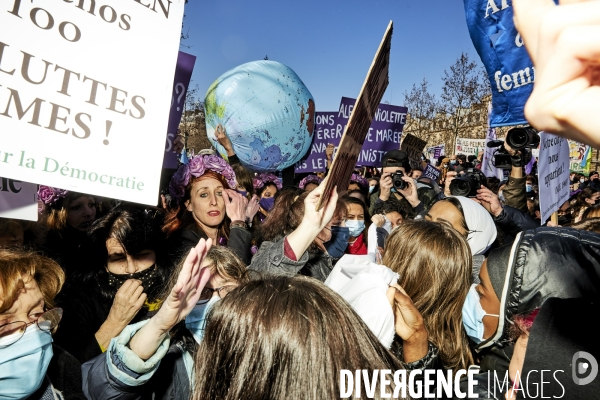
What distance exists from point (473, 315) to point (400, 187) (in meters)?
3.28

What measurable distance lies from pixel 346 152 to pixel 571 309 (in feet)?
4.59

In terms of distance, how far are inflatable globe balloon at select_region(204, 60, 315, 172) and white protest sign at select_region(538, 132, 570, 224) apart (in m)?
3.27

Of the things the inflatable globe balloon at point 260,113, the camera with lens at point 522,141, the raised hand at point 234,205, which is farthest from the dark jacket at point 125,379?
the inflatable globe balloon at point 260,113

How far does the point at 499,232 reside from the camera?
4008 millimetres

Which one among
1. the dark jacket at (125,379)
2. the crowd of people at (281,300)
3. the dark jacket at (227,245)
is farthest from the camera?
the dark jacket at (227,245)

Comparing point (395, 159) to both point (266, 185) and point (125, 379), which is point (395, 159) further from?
point (125, 379)

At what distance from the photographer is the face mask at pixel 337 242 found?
3436 millimetres

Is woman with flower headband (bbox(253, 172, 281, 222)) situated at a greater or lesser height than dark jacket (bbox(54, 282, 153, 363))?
greater

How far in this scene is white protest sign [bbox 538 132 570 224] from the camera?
3.71 metres

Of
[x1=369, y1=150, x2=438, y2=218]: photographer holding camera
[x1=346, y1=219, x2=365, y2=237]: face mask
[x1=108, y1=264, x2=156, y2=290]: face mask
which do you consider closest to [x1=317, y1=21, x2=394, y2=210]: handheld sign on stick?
[x1=108, y1=264, x2=156, y2=290]: face mask

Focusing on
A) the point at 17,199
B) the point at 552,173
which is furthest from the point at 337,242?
the point at 17,199

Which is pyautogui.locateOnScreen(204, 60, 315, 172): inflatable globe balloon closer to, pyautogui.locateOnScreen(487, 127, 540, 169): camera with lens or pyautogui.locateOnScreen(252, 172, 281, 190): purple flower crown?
pyautogui.locateOnScreen(252, 172, 281, 190): purple flower crown

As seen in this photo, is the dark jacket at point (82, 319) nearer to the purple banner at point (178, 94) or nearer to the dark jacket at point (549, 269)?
the purple banner at point (178, 94)

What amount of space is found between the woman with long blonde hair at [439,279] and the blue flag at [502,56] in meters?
1.79
